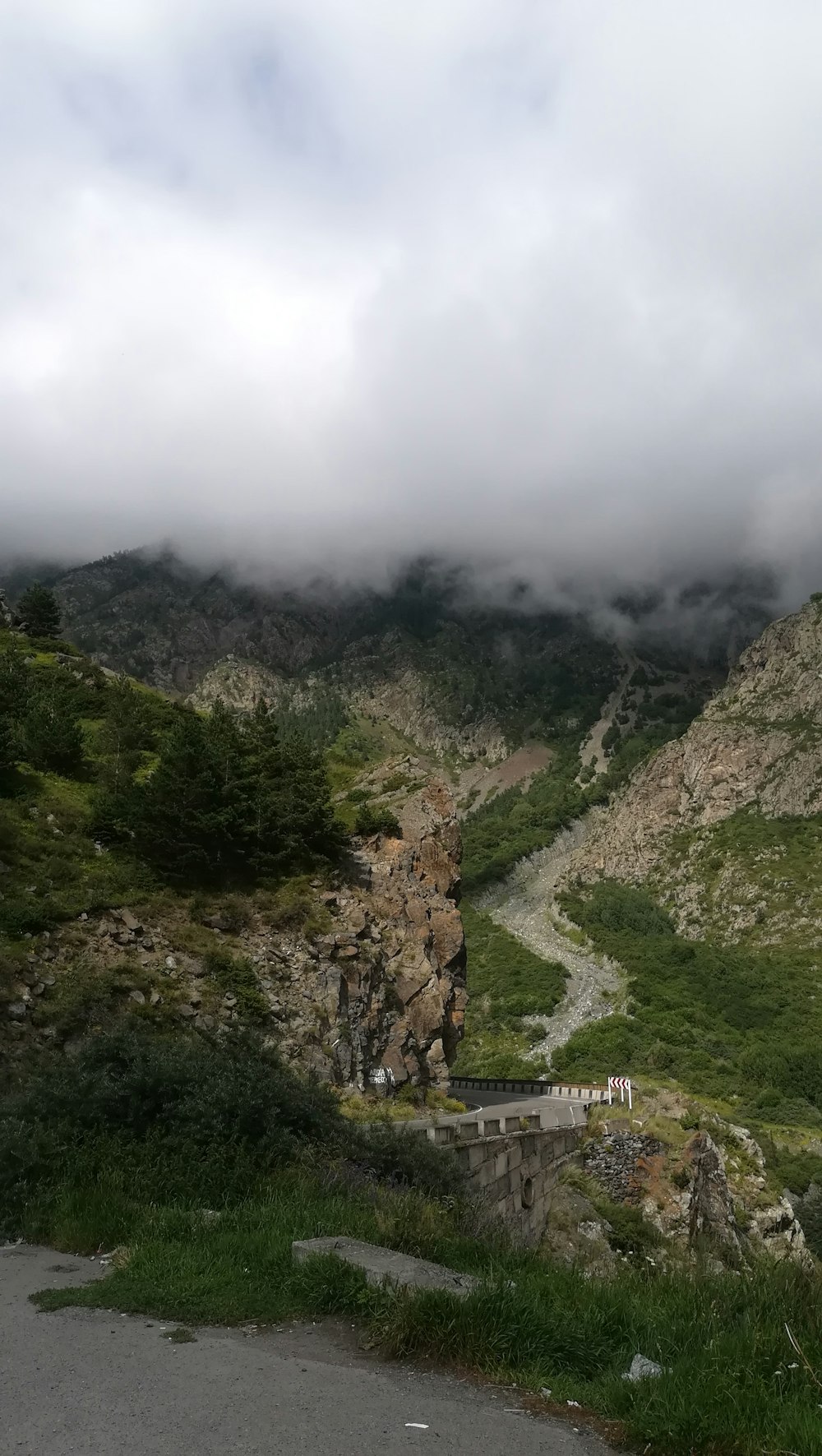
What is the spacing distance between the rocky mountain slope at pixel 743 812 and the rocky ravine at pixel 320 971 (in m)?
80.1

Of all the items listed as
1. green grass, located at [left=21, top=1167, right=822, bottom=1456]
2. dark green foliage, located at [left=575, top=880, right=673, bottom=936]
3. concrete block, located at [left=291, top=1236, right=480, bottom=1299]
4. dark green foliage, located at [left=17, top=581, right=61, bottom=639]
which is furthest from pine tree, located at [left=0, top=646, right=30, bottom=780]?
dark green foliage, located at [left=575, top=880, right=673, bottom=936]

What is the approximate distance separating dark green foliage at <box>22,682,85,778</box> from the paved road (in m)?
21.0

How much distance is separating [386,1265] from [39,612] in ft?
152

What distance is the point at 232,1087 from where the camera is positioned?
9.48m

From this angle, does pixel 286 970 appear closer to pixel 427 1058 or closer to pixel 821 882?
pixel 427 1058

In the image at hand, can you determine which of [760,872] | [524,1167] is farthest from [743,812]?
[524,1167]

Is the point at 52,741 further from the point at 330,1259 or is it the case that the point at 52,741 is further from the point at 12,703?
the point at 330,1259

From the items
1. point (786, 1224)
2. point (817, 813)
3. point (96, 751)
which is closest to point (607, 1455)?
point (96, 751)

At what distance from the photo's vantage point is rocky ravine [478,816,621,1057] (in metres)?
77.2

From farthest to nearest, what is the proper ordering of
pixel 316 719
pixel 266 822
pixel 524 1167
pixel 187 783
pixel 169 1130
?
pixel 316 719
pixel 266 822
pixel 524 1167
pixel 187 783
pixel 169 1130

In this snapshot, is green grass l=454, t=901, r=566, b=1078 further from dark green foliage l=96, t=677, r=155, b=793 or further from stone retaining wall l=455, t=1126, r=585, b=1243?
dark green foliage l=96, t=677, r=155, b=793

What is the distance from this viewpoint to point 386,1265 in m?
6.11

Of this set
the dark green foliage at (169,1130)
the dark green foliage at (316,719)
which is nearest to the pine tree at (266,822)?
the dark green foliage at (169,1130)

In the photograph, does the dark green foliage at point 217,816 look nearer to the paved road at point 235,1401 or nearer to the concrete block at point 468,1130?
the concrete block at point 468,1130
